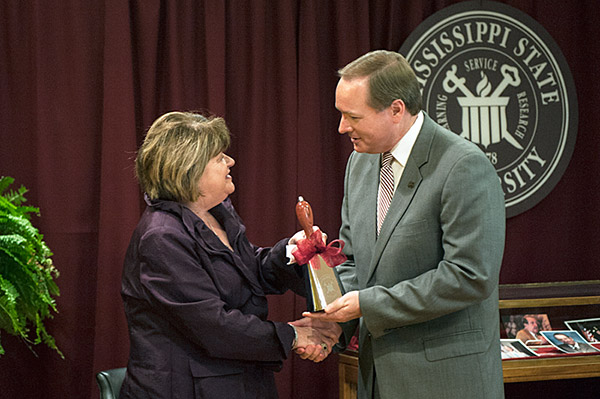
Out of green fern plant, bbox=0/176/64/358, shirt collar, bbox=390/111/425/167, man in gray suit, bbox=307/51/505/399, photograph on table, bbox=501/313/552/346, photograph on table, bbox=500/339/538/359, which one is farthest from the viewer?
photograph on table, bbox=501/313/552/346

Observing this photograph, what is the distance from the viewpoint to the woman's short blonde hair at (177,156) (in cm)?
262

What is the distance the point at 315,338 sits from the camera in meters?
2.77

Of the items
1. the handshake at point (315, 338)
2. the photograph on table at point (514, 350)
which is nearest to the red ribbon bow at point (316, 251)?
the handshake at point (315, 338)

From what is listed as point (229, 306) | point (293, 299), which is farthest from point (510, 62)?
point (229, 306)

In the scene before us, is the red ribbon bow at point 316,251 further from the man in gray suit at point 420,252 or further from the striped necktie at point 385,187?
the striped necktie at point 385,187

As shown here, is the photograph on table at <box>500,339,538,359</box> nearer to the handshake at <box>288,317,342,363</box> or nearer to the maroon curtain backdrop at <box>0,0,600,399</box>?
the maroon curtain backdrop at <box>0,0,600,399</box>

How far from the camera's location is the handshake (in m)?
2.72

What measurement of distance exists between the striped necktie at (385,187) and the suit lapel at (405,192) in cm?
7

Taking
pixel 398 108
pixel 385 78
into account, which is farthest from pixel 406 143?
pixel 385 78

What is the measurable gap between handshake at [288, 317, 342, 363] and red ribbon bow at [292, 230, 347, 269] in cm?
30

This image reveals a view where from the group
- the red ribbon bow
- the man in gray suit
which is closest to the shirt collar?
the man in gray suit

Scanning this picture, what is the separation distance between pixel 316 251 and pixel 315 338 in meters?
0.37

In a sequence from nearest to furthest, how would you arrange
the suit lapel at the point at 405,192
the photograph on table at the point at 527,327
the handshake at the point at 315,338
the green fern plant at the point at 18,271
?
the suit lapel at the point at 405,192, the handshake at the point at 315,338, the green fern plant at the point at 18,271, the photograph on table at the point at 527,327

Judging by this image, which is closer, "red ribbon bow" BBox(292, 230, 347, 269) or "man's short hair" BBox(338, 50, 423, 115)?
"man's short hair" BBox(338, 50, 423, 115)
